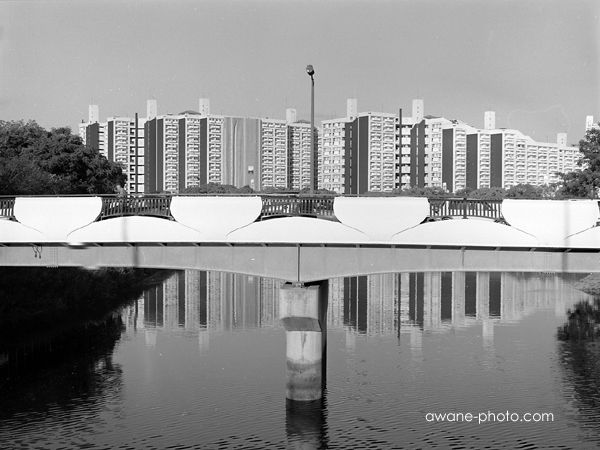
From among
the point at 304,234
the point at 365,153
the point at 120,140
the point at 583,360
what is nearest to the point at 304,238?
the point at 304,234

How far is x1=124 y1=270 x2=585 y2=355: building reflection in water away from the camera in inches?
1697

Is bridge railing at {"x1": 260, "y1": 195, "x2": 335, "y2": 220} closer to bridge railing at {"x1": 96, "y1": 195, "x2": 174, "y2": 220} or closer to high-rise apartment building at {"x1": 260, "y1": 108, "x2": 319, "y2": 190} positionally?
bridge railing at {"x1": 96, "y1": 195, "x2": 174, "y2": 220}

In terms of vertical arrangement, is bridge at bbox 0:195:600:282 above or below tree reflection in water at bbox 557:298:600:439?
above

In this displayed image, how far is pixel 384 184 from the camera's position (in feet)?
528

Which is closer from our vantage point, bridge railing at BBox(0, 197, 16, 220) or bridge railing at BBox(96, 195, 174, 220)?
bridge railing at BBox(96, 195, 174, 220)

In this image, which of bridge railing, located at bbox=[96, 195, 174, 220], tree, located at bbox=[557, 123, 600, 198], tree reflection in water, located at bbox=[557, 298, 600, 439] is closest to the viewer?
tree reflection in water, located at bbox=[557, 298, 600, 439]

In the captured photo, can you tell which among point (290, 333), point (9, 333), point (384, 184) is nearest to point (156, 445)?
point (290, 333)

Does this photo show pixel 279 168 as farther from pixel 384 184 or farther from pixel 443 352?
pixel 443 352

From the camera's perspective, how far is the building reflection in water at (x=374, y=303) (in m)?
43.1

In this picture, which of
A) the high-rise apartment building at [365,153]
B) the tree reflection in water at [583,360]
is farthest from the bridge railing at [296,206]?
the high-rise apartment building at [365,153]

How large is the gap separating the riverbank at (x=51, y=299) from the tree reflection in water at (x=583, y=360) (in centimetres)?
2448

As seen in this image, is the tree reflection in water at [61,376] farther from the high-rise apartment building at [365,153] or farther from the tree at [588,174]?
the high-rise apartment building at [365,153]

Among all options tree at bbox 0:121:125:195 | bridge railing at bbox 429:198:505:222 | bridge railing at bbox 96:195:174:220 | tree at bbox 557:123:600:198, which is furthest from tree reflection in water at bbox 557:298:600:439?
tree at bbox 0:121:125:195

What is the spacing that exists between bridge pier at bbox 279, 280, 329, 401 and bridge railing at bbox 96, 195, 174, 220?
4.93 m
